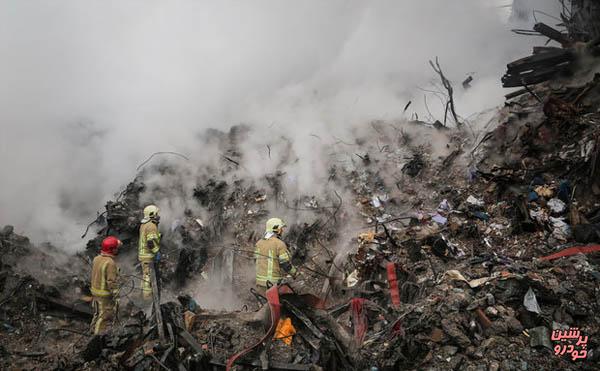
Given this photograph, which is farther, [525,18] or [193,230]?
[525,18]

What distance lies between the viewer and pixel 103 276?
16.5 feet

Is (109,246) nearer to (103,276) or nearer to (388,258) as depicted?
(103,276)

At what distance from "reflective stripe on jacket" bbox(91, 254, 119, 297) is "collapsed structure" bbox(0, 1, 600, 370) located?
1.49ft

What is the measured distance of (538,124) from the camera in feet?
22.4

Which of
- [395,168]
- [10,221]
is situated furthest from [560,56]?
[10,221]

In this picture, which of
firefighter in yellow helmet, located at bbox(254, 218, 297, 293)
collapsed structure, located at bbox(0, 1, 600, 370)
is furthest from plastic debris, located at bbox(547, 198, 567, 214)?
firefighter in yellow helmet, located at bbox(254, 218, 297, 293)

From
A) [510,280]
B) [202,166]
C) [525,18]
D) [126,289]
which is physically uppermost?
[525,18]

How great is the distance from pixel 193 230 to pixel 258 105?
4836mm

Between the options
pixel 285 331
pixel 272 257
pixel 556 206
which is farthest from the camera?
pixel 556 206

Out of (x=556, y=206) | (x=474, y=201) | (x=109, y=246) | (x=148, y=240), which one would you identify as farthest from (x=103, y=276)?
(x=556, y=206)

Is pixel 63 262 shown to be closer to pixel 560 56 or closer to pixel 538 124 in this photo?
pixel 538 124

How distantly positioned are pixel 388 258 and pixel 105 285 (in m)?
4.12

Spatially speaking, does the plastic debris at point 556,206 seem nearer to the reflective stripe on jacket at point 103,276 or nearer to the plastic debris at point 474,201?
the plastic debris at point 474,201

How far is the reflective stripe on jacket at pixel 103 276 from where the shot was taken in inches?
197
